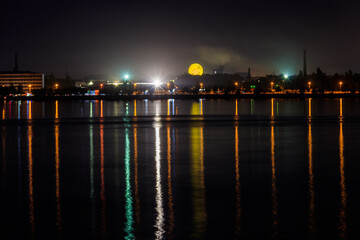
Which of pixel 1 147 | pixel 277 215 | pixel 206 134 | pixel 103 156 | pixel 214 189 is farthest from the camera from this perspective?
pixel 206 134

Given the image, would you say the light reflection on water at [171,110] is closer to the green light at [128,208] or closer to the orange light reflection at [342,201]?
the orange light reflection at [342,201]

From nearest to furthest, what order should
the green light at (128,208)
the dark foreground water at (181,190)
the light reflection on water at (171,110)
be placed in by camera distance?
the green light at (128,208), the dark foreground water at (181,190), the light reflection on water at (171,110)

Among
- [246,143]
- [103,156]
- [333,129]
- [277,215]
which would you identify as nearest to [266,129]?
[333,129]

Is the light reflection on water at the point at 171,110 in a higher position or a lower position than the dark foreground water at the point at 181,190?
higher

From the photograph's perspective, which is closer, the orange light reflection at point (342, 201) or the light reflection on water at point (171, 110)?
the orange light reflection at point (342, 201)

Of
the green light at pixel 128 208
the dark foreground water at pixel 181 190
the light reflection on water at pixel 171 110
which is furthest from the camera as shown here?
the light reflection on water at pixel 171 110

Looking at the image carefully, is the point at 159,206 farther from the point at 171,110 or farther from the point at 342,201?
the point at 171,110

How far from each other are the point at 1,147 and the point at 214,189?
12.5 m

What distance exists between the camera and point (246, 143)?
2361 centimetres

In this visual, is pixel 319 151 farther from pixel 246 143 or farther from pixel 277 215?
pixel 277 215

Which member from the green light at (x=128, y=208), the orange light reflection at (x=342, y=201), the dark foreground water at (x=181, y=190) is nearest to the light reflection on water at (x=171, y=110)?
the dark foreground water at (x=181, y=190)

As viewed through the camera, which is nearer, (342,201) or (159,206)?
(159,206)

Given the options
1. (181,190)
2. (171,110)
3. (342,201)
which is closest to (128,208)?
(181,190)

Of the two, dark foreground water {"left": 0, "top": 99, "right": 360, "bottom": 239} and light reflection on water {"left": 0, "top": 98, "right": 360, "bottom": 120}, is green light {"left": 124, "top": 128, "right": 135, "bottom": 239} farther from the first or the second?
light reflection on water {"left": 0, "top": 98, "right": 360, "bottom": 120}
